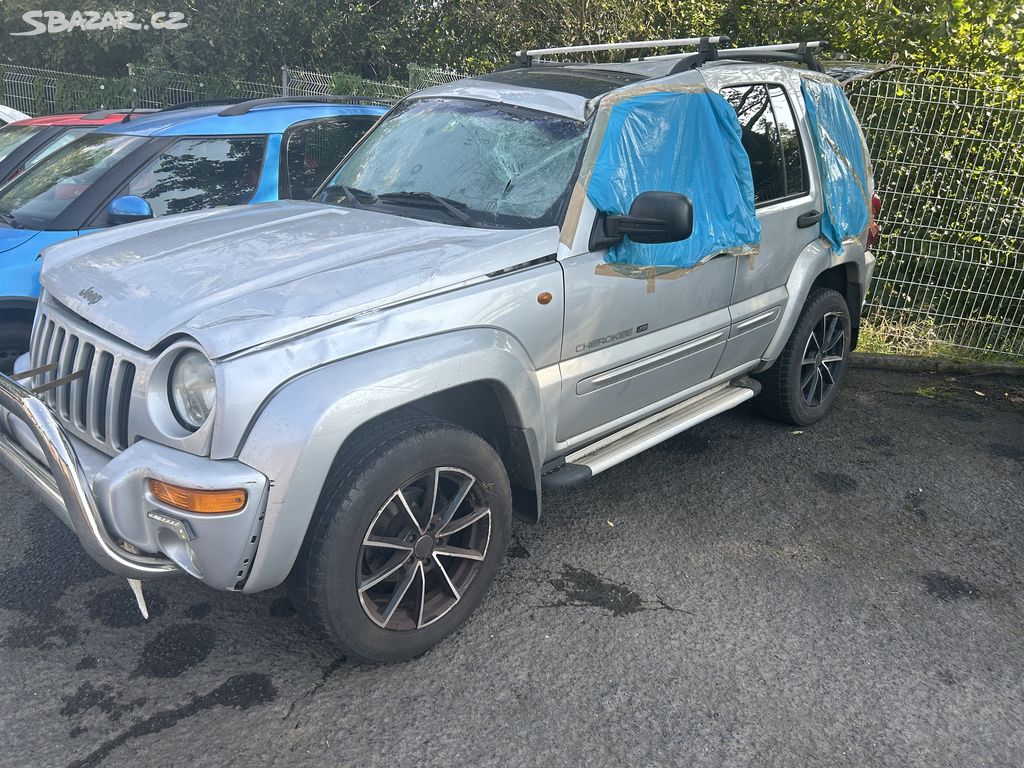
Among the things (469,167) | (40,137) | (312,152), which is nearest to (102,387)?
(469,167)

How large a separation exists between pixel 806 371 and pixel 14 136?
5.67 metres

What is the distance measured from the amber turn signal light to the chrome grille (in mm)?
398

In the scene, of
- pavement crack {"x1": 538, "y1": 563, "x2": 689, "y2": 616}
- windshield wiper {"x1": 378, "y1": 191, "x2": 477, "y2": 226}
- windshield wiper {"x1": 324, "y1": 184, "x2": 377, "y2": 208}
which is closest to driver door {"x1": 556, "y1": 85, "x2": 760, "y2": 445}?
windshield wiper {"x1": 378, "y1": 191, "x2": 477, "y2": 226}

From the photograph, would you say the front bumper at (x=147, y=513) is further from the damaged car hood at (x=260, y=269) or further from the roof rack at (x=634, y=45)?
the roof rack at (x=634, y=45)

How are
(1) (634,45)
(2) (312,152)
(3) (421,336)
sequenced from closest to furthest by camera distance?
(3) (421,336), (1) (634,45), (2) (312,152)

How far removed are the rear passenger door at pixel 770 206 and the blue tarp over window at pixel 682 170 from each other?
0.25 meters

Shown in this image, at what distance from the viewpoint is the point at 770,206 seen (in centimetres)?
437

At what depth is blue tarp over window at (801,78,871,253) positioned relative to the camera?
4.79m

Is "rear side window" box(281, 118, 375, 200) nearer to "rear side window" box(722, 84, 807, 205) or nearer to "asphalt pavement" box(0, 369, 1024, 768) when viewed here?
"asphalt pavement" box(0, 369, 1024, 768)

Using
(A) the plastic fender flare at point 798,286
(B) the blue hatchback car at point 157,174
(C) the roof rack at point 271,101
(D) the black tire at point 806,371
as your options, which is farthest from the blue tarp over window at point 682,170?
(C) the roof rack at point 271,101

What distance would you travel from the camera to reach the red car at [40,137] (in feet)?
18.2

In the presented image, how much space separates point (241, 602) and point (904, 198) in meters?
5.94

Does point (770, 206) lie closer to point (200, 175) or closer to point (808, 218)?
point (808, 218)

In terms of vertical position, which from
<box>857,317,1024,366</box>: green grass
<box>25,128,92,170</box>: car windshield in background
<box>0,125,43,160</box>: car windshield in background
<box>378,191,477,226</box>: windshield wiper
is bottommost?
<box>857,317,1024,366</box>: green grass
